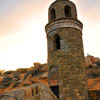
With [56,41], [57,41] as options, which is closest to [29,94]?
[56,41]

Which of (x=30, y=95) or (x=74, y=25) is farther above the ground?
(x=74, y=25)

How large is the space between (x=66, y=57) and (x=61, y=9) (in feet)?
14.7

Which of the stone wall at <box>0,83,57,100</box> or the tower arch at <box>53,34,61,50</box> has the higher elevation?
the tower arch at <box>53,34,61,50</box>

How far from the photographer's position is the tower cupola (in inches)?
456

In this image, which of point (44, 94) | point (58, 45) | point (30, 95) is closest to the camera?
point (30, 95)

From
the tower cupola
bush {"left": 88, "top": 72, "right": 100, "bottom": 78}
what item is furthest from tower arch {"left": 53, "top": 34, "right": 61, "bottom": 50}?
bush {"left": 88, "top": 72, "right": 100, "bottom": 78}

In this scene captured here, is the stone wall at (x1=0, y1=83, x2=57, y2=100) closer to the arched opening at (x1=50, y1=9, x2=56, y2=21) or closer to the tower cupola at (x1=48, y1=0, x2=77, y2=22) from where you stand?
the tower cupola at (x1=48, y1=0, x2=77, y2=22)

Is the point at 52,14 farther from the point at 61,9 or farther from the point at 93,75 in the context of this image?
the point at 93,75

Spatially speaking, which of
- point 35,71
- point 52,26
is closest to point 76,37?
point 52,26

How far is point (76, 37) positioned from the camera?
11086mm

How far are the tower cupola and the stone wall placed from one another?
26.7ft

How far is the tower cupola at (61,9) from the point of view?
1159 cm

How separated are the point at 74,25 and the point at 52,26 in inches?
76.3

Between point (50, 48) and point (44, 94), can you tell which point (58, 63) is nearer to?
point (50, 48)
